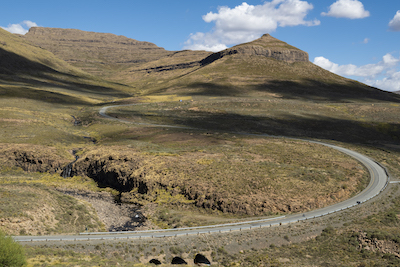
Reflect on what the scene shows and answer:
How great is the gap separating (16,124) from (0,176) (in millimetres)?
35681

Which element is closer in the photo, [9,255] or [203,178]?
[9,255]

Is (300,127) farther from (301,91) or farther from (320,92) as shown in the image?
(320,92)

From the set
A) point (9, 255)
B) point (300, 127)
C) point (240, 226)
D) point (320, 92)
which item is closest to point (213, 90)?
point (320, 92)

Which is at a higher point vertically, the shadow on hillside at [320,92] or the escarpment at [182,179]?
the shadow on hillside at [320,92]

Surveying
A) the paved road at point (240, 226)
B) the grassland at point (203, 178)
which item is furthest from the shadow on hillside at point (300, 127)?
the paved road at point (240, 226)

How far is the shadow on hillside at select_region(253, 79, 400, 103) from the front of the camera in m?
176

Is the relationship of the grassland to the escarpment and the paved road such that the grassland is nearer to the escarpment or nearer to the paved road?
the escarpment

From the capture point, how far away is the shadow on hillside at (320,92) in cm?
17588

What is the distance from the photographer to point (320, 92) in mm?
185750

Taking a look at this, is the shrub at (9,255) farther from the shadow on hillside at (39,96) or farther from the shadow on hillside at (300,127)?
the shadow on hillside at (39,96)

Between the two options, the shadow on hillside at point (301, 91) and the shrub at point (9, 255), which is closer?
the shrub at point (9, 255)

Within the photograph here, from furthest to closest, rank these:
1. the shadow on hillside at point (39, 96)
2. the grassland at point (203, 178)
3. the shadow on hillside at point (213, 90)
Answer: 1. the shadow on hillside at point (213, 90)
2. the shadow on hillside at point (39, 96)
3. the grassland at point (203, 178)

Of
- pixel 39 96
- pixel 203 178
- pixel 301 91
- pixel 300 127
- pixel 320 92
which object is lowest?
pixel 203 178

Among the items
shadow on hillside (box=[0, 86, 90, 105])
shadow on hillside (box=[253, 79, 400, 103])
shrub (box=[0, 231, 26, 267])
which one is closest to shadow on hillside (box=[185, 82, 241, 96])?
shadow on hillside (box=[253, 79, 400, 103])
